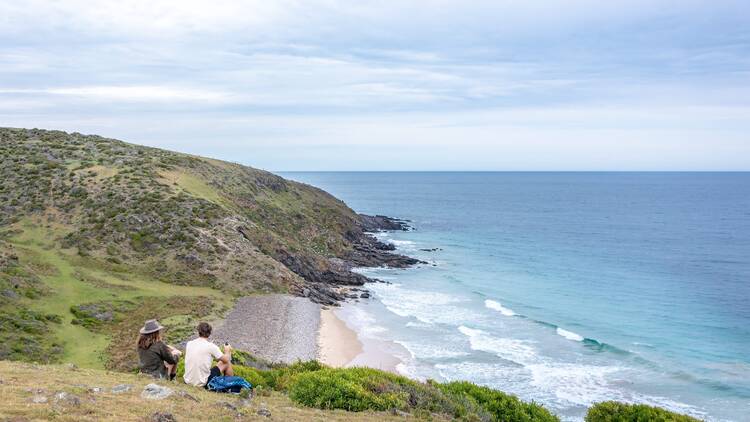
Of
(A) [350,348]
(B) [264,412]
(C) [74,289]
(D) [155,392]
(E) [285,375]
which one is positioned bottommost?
(A) [350,348]

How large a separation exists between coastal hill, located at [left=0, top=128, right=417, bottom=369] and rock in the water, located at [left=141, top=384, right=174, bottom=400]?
54.0 ft

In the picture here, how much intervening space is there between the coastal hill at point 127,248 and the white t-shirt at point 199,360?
15.8 metres

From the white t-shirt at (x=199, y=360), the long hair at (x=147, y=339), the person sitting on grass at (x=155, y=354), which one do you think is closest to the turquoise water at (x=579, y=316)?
the white t-shirt at (x=199, y=360)

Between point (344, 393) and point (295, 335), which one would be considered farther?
point (295, 335)

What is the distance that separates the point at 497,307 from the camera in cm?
5000

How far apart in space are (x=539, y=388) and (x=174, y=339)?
67.1 feet

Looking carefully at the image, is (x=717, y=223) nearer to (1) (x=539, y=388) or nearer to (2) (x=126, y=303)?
(1) (x=539, y=388)

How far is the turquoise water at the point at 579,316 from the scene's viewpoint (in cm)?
3184

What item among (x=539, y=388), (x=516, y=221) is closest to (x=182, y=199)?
(x=539, y=388)

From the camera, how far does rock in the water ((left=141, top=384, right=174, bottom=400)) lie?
11047 mm

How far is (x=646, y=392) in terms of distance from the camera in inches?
1208

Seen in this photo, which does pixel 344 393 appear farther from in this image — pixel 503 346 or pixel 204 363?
pixel 503 346

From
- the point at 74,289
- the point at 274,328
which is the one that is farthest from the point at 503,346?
the point at 74,289

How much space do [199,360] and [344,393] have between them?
3.66m
